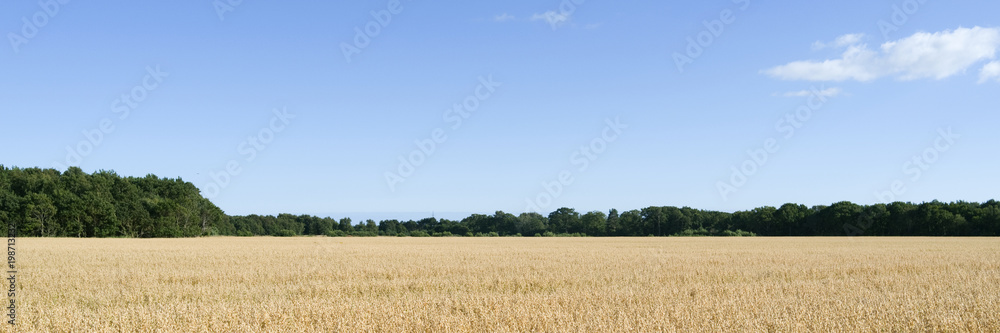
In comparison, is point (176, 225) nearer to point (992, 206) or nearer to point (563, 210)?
point (563, 210)

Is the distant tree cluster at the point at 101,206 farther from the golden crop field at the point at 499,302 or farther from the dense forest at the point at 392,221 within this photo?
the golden crop field at the point at 499,302

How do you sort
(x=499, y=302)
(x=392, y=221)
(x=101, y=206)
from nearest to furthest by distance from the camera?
(x=499, y=302) < (x=101, y=206) < (x=392, y=221)

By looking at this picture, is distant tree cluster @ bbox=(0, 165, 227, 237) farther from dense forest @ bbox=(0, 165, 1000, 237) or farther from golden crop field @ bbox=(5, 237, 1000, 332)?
golden crop field @ bbox=(5, 237, 1000, 332)

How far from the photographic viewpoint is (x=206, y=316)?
28.6 feet

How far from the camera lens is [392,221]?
131 m

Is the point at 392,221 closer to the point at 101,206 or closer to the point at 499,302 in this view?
the point at 101,206

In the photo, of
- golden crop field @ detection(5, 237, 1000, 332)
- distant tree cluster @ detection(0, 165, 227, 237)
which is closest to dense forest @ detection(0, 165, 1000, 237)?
distant tree cluster @ detection(0, 165, 227, 237)

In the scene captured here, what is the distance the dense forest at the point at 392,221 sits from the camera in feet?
229

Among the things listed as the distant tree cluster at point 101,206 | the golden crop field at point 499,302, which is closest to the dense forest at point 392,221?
the distant tree cluster at point 101,206

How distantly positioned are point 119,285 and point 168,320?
262 inches

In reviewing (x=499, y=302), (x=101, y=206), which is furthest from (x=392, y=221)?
(x=499, y=302)

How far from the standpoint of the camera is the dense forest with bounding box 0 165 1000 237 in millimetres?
69938

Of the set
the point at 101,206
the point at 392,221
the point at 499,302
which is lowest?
the point at 499,302

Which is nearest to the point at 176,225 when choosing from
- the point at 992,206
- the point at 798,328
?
the point at 798,328
